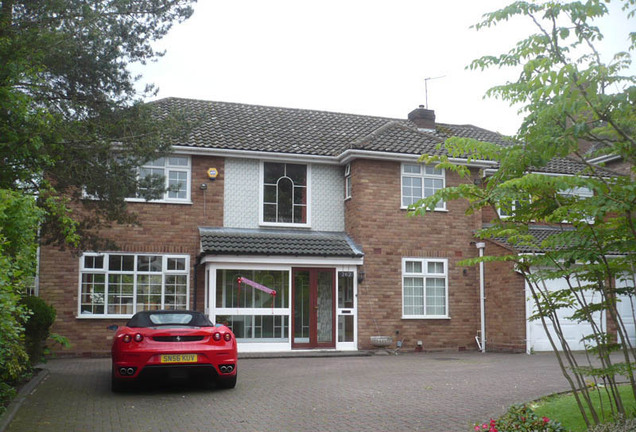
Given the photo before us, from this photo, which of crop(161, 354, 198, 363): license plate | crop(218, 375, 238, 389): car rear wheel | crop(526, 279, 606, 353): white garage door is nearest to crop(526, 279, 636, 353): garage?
crop(526, 279, 606, 353): white garage door

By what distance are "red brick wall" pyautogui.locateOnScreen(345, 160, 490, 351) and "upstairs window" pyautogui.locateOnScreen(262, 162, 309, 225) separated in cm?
141

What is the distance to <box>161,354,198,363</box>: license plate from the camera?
9.66 m

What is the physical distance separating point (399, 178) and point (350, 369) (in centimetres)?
695

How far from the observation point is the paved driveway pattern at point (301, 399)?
7613mm

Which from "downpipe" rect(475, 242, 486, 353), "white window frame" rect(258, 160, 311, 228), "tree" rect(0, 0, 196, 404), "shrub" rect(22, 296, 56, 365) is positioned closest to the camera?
"tree" rect(0, 0, 196, 404)

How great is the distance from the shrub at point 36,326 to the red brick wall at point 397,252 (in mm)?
8501

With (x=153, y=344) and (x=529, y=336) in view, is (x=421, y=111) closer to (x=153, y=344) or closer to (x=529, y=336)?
(x=529, y=336)

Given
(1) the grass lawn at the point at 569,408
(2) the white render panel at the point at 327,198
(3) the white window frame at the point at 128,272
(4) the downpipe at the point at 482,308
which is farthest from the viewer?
(2) the white render panel at the point at 327,198

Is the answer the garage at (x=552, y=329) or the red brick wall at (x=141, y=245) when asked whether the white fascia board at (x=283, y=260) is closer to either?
the red brick wall at (x=141, y=245)

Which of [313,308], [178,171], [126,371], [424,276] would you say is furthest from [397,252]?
[126,371]

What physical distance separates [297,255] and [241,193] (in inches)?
102

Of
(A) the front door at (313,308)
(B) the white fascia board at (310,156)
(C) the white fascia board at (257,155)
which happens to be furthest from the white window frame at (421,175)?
(A) the front door at (313,308)

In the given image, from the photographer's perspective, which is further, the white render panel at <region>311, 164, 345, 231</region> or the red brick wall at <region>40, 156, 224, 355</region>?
the white render panel at <region>311, 164, 345, 231</region>

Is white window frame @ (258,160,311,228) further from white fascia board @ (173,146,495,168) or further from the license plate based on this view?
the license plate
